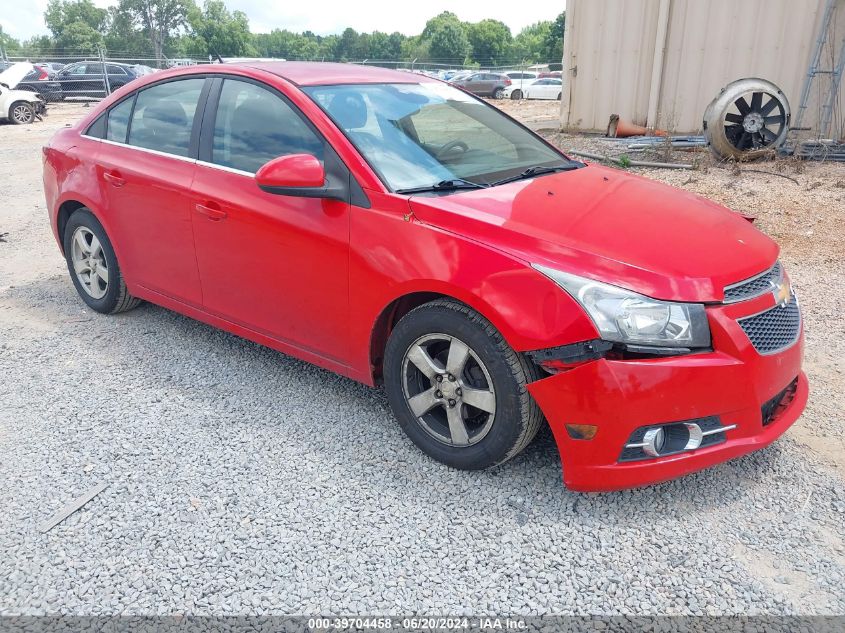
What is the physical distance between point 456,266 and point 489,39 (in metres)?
113

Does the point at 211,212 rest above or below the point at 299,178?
below

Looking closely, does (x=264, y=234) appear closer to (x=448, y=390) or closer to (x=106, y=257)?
(x=448, y=390)

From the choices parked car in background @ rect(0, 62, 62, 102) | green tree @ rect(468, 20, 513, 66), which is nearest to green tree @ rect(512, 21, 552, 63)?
green tree @ rect(468, 20, 513, 66)

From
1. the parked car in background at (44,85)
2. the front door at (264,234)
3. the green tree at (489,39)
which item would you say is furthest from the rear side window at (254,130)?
the green tree at (489,39)

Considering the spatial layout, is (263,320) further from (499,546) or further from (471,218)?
(499,546)

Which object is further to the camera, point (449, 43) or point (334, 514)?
point (449, 43)

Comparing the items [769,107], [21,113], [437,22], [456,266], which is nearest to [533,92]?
[21,113]

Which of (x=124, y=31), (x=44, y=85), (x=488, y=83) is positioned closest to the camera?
(x=44, y=85)

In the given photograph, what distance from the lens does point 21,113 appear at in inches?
730

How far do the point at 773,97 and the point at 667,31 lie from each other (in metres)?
3.06

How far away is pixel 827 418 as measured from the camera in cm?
349

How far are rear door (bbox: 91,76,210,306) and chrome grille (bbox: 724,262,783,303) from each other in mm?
2782

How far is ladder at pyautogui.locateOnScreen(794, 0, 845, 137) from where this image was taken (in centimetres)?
967

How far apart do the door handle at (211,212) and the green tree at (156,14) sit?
378 ft
